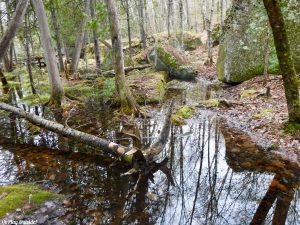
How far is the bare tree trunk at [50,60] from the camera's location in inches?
406

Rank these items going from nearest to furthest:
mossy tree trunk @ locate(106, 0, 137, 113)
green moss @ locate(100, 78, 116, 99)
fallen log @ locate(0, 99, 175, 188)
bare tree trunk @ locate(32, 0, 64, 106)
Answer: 1. fallen log @ locate(0, 99, 175, 188)
2. mossy tree trunk @ locate(106, 0, 137, 113)
3. bare tree trunk @ locate(32, 0, 64, 106)
4. green moss @ locate(100, 78, 116, 99)

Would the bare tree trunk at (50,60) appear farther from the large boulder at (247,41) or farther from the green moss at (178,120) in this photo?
the large boulder at (247,41)

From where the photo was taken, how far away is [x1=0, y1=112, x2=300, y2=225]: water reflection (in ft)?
14.1

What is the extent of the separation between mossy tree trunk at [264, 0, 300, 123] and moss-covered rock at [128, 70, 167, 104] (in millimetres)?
4652

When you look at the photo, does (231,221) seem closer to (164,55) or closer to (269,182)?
(269,182)

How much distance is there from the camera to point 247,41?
38.5ft

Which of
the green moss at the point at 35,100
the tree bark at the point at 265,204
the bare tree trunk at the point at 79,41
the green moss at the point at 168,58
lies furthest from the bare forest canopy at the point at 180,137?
the bare tree trunk at the point at 79,41

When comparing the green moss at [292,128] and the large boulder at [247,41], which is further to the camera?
the large boulder at [247,41]

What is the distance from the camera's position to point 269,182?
504 cm

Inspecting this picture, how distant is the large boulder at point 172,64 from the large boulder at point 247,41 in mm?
3738

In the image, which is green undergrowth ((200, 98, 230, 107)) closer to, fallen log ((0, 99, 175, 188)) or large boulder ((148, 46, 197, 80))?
fallen log ((0, 99, 175, 188))

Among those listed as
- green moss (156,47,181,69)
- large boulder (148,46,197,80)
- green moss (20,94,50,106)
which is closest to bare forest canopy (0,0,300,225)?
green moss (20,94,50,106)

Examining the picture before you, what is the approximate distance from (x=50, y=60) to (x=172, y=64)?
7.43 m

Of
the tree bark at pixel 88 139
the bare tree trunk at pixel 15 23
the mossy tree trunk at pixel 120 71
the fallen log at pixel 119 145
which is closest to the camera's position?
the fallen log at pixel 119 145
